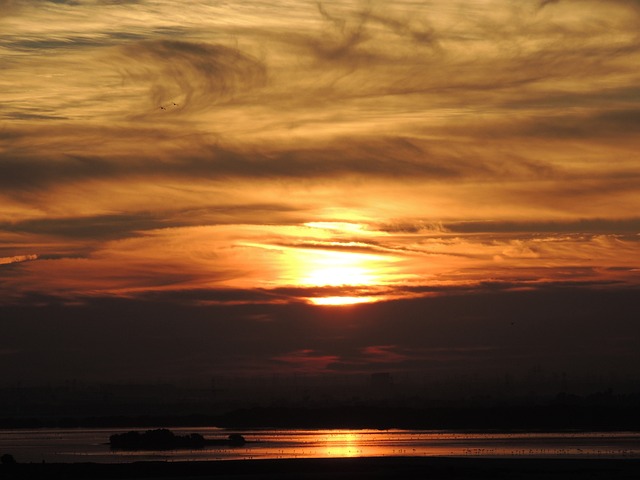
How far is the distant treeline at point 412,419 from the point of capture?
472 feet

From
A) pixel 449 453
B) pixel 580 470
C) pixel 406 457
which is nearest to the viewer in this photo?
pixel 580 470

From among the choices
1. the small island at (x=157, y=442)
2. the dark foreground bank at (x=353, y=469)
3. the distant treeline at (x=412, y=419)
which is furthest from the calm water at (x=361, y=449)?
the distant treeline at (x=412, y=419)

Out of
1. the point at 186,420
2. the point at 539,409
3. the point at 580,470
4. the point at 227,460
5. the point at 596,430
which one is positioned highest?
the point at 186,420

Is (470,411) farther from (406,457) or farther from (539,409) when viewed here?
(406,457)

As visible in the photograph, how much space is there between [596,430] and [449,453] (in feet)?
190

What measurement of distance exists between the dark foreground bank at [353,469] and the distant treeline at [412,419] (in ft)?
230

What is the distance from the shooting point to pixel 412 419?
161 metres

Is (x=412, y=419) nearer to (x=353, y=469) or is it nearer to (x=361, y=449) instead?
(x=361, y=449)

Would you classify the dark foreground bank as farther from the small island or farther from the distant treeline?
the distant treeline

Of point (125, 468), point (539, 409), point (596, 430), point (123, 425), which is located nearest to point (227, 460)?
point (125, 468)

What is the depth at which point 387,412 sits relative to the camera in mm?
169000

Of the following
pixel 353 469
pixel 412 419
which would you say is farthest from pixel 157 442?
pixel 412 419

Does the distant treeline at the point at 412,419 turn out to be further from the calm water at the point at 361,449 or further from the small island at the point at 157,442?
the small island at the point at 157,442

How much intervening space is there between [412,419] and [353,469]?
95.2m
